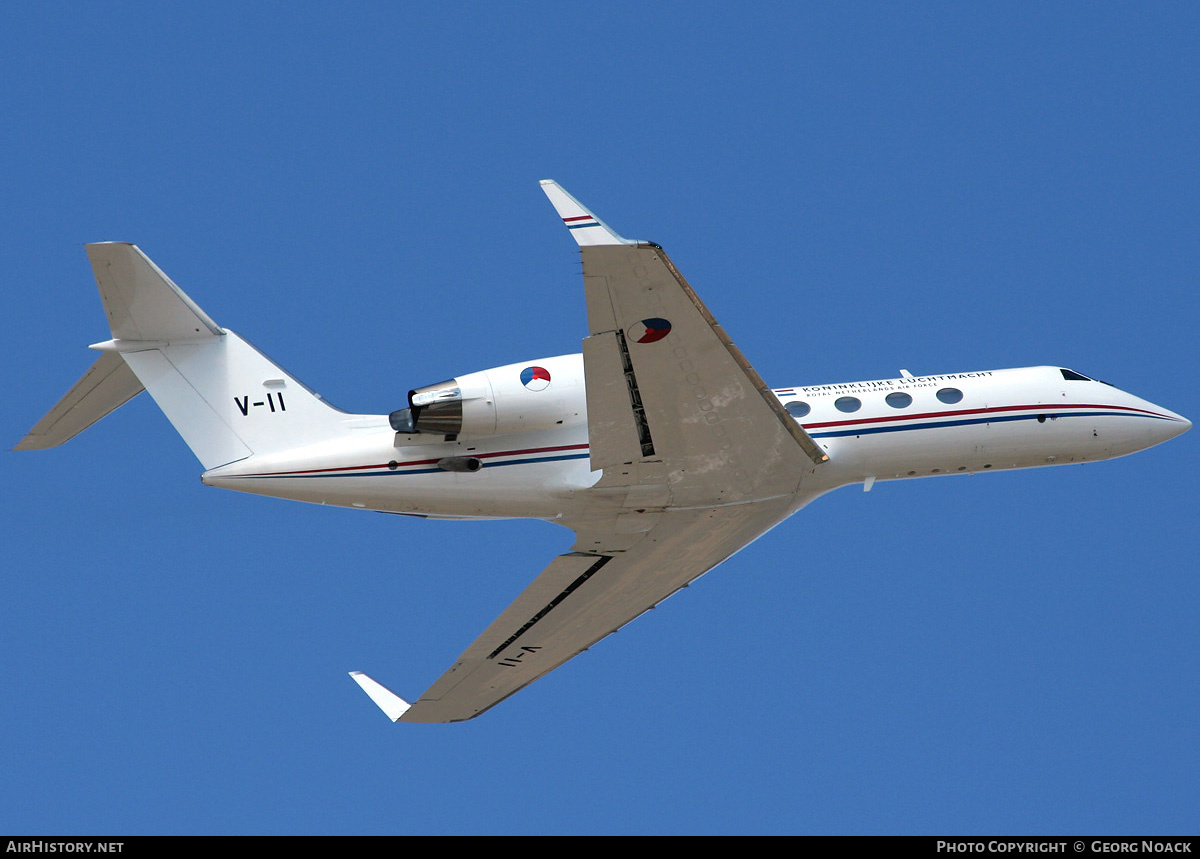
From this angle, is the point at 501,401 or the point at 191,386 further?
the point at 191,386

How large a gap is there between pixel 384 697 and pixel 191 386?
7.55 m

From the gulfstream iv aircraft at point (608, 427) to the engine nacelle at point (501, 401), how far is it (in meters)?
0.03

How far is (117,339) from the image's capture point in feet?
69.4

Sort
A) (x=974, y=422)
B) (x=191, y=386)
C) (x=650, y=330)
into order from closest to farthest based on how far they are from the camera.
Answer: (x=650, y=330)
(x=191, y=386)
(x=974, y=422)

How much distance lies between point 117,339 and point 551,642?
8.72 meters

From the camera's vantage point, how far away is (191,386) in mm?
21500

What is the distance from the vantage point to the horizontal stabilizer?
2072 centimetres

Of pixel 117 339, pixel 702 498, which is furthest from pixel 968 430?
pixel 117 339

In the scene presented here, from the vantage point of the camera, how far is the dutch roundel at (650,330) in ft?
61.0

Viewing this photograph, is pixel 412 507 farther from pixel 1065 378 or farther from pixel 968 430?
pixel 1065 378

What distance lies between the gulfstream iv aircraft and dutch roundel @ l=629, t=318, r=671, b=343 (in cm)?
2

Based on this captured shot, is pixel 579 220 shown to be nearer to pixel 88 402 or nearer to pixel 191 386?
pixel 191 386

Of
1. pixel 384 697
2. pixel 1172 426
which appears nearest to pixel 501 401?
pixel 384 697

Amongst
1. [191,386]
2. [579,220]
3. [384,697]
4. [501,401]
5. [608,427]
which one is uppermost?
[579,220]
